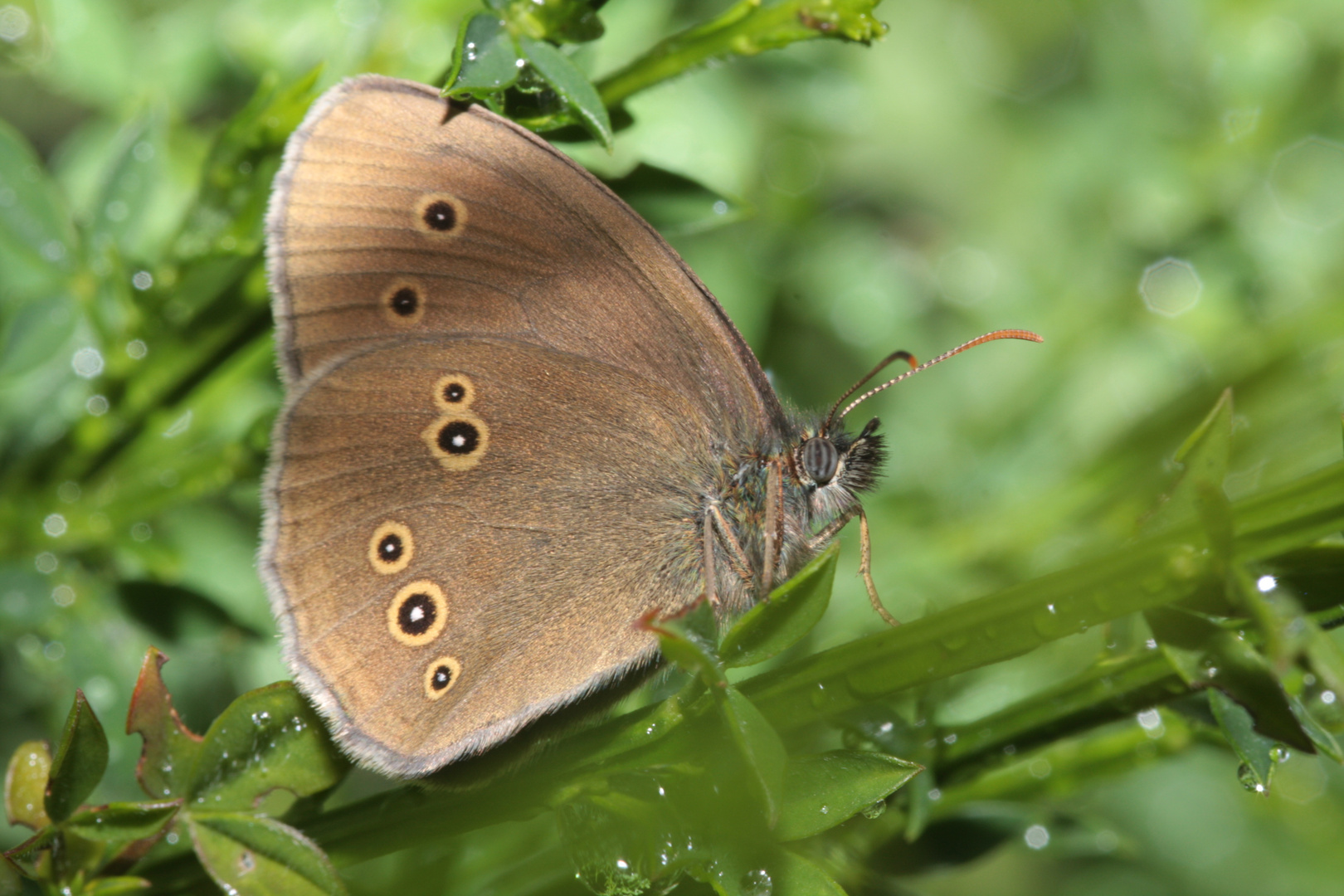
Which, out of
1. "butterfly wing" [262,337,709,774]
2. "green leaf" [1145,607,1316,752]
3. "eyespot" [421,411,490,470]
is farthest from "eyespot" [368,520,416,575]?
"green leaf" [1145,607,1316,752]

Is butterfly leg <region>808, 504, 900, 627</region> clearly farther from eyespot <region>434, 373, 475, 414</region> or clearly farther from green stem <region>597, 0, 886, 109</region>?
green stem <region>597, 0, 886, 109</region>

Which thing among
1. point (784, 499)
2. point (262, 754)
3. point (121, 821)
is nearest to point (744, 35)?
point (784, 499)

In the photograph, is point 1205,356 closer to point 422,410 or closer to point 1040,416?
point 1040,416

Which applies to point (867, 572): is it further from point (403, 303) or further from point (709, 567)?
point (403, 303)

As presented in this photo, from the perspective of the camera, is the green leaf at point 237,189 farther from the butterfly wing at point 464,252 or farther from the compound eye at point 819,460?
the compound eye at point 819,460


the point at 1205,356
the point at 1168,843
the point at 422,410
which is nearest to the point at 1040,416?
the point at 1205,356

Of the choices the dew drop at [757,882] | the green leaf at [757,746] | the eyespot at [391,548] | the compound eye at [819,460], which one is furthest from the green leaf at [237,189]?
the dew drop at [757,882]
